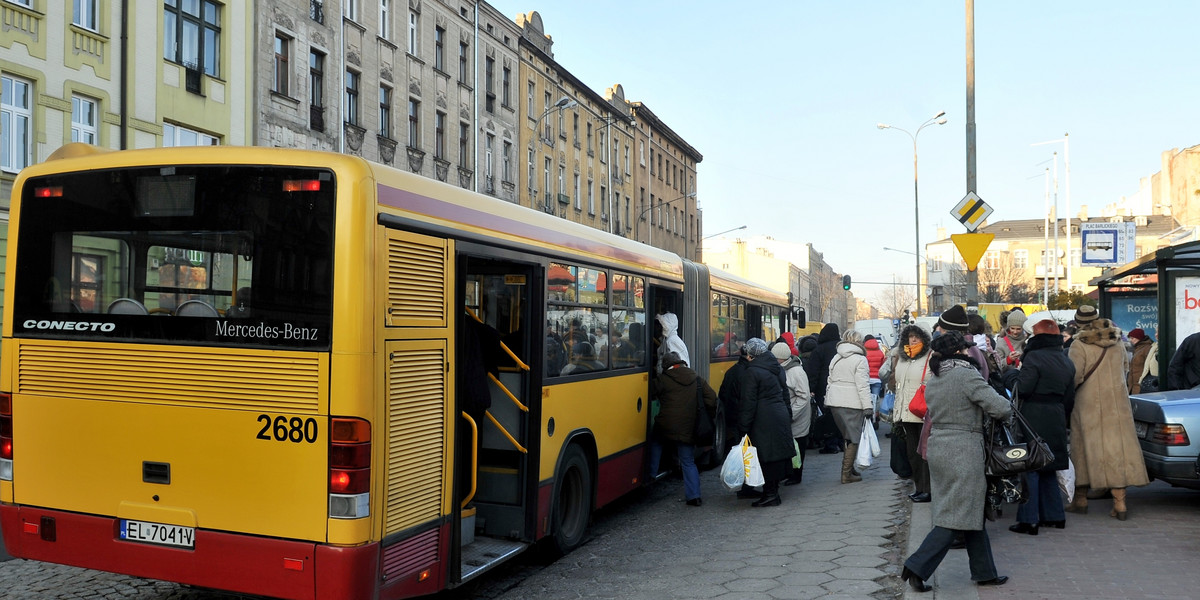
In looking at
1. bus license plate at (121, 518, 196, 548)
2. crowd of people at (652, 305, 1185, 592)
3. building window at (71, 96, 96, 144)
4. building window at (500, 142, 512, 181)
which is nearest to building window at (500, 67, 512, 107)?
building window at (500, 142, 512, 181)

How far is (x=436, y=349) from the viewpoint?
582 centimetres

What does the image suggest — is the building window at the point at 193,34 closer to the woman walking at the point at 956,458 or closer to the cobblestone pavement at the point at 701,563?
the cobblestone pavement at the point at 701,563

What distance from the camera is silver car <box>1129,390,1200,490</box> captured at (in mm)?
8922

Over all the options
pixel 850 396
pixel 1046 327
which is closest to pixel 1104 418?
pixel 1046 327

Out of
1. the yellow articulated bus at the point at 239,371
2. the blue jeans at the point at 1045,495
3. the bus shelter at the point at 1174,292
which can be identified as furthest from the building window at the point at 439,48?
the yellow articulated bus at the point at 239,371

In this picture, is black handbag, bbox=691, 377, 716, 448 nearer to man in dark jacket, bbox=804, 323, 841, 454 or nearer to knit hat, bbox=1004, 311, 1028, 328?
man in dark jacket, bbox=804, 323, 841, 454

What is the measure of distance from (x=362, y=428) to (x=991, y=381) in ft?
20.3

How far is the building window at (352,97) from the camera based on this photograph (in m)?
29.4

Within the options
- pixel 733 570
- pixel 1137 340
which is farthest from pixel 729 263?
pixel 733 570

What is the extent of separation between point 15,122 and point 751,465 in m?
16.4

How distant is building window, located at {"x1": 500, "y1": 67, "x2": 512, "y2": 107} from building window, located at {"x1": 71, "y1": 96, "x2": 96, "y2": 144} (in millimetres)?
21657

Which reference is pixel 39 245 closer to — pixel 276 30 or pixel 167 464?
pixel 167 464

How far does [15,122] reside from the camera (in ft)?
62.9

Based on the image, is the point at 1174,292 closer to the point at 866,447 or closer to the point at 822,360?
the point at 822,360
